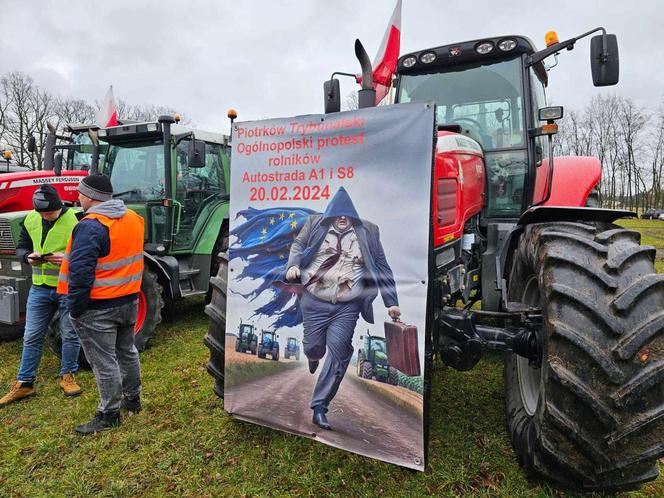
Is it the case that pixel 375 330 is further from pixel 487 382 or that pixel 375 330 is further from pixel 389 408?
pixel 487 382

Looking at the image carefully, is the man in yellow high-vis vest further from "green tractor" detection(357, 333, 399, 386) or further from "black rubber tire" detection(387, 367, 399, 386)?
"black rubber tire" detection(387, 367, 399, 386)

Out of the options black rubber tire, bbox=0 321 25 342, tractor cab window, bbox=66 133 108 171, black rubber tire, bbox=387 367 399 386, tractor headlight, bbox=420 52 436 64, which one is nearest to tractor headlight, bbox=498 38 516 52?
tractor headlight, bbox=420 52 436 64

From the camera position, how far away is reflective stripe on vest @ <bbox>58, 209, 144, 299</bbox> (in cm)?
320

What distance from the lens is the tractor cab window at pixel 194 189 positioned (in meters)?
5.89

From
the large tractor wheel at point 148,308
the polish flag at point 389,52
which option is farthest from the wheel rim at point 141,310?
the polish flag at point 389,52

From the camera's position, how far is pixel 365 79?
2.43 metres

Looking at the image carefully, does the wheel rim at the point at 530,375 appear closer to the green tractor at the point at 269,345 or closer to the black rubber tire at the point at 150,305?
the green tractor at the point at 269,345

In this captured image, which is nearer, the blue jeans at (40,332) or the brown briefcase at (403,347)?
the brown briefcase at (403,347)

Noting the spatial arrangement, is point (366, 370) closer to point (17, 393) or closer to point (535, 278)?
point (535, 278)

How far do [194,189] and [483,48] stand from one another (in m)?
4.00

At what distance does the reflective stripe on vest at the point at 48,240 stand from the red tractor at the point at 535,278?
252cm

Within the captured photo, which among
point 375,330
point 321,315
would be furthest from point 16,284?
point 375,330

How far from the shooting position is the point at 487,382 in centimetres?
387

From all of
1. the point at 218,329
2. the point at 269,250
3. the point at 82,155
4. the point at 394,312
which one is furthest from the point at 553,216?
the point at 82,155
